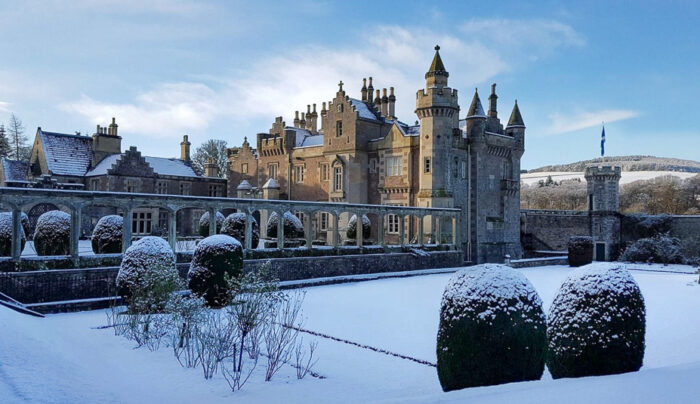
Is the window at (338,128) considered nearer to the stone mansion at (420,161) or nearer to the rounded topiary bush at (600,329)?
the stone mansion at (420,161)

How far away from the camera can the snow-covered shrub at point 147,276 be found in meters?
11.4

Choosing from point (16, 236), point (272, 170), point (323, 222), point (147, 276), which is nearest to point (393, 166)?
point (323, 222)

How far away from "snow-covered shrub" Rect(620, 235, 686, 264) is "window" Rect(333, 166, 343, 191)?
73.4 feet

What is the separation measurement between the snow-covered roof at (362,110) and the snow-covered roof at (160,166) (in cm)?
1545

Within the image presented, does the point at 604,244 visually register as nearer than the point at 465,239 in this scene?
No

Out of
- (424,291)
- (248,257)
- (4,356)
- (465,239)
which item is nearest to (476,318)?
(4,356)

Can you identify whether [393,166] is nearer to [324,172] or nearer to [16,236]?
[324,172]

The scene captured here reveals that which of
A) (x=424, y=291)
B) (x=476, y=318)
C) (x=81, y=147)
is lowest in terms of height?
(x=424, y=291)

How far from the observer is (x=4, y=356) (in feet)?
24.7

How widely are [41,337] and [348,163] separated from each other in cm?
2713

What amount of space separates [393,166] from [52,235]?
2095cm

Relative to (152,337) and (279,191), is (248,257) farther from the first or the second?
(279,191)

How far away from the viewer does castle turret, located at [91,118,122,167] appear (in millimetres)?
38906

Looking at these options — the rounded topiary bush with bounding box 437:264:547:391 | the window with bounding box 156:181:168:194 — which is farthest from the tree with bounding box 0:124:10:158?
the rounded topiary bush with bounding box 437:264:547:391
